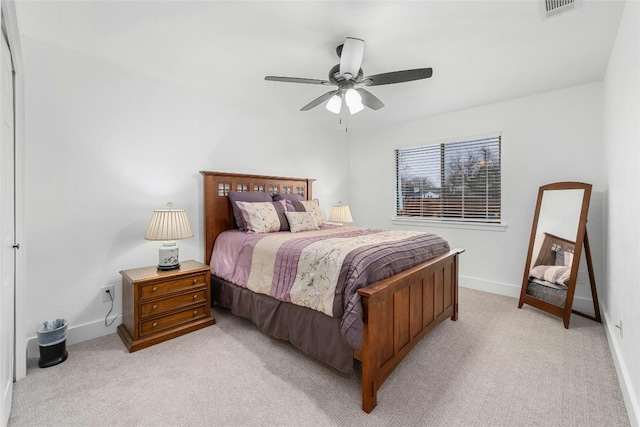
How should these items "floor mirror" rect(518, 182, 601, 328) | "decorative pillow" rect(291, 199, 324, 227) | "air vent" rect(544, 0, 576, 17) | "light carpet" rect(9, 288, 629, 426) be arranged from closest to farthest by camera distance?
"light carpet" rect(9, 288, 629, 426), "air vent" rect(544, 0, 576, 17), "floor mirror" rect(518, 182, 601, 328), "decorative pillow" rect(291, 199, 324, 227)

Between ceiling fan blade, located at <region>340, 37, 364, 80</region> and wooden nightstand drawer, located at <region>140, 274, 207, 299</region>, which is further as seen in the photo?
wooden nightstand drawer, located at <region>140, 274, 207, 299</region>

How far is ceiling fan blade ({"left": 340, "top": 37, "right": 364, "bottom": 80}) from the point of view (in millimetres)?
2086

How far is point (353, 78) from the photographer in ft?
8.07

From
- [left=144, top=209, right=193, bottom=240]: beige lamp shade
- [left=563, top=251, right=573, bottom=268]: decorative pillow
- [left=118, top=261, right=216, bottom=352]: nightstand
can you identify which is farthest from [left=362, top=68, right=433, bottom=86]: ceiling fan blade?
[left=563, top=251, right=573, bottom=268]: decorative pillow

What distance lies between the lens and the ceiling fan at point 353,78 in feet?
7.10

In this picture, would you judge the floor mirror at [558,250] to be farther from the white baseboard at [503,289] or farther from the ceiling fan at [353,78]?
the ceiling fan at [353,78]

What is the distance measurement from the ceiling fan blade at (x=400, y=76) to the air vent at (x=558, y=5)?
77cm

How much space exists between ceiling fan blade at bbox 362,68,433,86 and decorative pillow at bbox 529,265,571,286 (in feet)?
7.92

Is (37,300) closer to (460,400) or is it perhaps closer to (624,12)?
(460,400)

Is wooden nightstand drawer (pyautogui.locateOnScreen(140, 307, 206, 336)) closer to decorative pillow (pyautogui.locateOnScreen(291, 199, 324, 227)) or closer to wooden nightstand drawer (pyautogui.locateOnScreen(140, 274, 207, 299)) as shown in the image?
wooden nightstand drawer (pyautogui.locateOnScreen(140, 274, 207, 299))

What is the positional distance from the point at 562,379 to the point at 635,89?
1853 mm

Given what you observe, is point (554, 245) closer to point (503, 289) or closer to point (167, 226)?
point (503, 289)

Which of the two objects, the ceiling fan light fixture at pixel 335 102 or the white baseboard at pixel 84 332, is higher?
the ceiling fan light fixture at pixel 335 102

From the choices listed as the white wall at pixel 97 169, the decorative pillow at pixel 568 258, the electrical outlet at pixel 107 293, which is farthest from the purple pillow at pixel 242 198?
the decorative pillow at pixel 568 258
